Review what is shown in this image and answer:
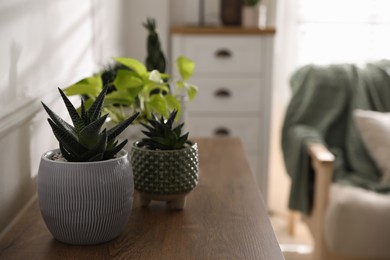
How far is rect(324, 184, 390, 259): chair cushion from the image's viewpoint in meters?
2.52

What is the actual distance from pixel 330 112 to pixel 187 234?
6.99 ft

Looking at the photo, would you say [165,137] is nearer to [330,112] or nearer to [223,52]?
[330,112]

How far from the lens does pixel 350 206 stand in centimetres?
253

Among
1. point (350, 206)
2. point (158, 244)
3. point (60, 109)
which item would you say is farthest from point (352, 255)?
point (158, 244)

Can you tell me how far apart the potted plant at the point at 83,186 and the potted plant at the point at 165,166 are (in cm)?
14

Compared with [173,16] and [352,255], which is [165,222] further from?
[173,16]

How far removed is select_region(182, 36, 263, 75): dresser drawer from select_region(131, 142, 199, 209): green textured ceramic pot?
7.05 feet

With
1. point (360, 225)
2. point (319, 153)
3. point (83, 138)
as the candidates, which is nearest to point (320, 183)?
point (319, 153)

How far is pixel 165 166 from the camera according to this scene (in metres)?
1.20

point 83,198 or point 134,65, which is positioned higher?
point 134,65

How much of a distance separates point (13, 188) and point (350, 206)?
5.30ft

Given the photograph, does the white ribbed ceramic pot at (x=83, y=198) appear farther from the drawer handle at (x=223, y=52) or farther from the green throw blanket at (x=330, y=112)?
the drawer handle at (x=223, y=52)

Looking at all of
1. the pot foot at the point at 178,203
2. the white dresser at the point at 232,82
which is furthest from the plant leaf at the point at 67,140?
the white dresser at the point at 232,82

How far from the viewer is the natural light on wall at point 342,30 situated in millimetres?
3822
